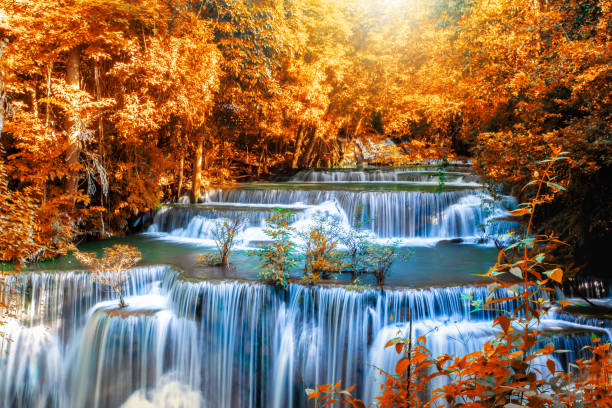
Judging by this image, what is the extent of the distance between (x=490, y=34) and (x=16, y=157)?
12524 mm

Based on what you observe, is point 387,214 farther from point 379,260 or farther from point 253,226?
point 379,260

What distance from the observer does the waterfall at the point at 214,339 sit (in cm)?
611

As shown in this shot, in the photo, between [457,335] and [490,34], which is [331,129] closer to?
[490,34]

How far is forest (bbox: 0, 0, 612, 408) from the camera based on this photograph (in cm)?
602

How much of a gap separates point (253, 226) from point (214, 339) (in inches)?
184

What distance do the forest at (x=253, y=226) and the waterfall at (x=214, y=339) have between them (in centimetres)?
3

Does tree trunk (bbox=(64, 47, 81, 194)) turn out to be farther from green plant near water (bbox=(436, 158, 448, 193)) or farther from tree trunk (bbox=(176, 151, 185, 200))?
green plant near water (bbox=(436, 158, 448, 193))

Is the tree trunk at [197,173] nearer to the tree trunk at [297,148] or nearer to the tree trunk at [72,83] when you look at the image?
the tree trunk at [72,83]

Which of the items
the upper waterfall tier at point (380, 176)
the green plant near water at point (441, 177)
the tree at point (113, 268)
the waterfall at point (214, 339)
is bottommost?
the waterfall at point (214, 339)

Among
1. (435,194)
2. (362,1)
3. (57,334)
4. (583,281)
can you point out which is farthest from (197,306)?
(362,1)

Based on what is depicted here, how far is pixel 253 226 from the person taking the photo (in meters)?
11.0

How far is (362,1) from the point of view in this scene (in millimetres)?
20609

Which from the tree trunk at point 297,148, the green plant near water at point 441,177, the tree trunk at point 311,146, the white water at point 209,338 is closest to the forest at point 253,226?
the white water at point 209,338

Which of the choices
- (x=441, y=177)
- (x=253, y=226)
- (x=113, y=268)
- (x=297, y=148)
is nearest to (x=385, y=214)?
(x=441, y=177)
